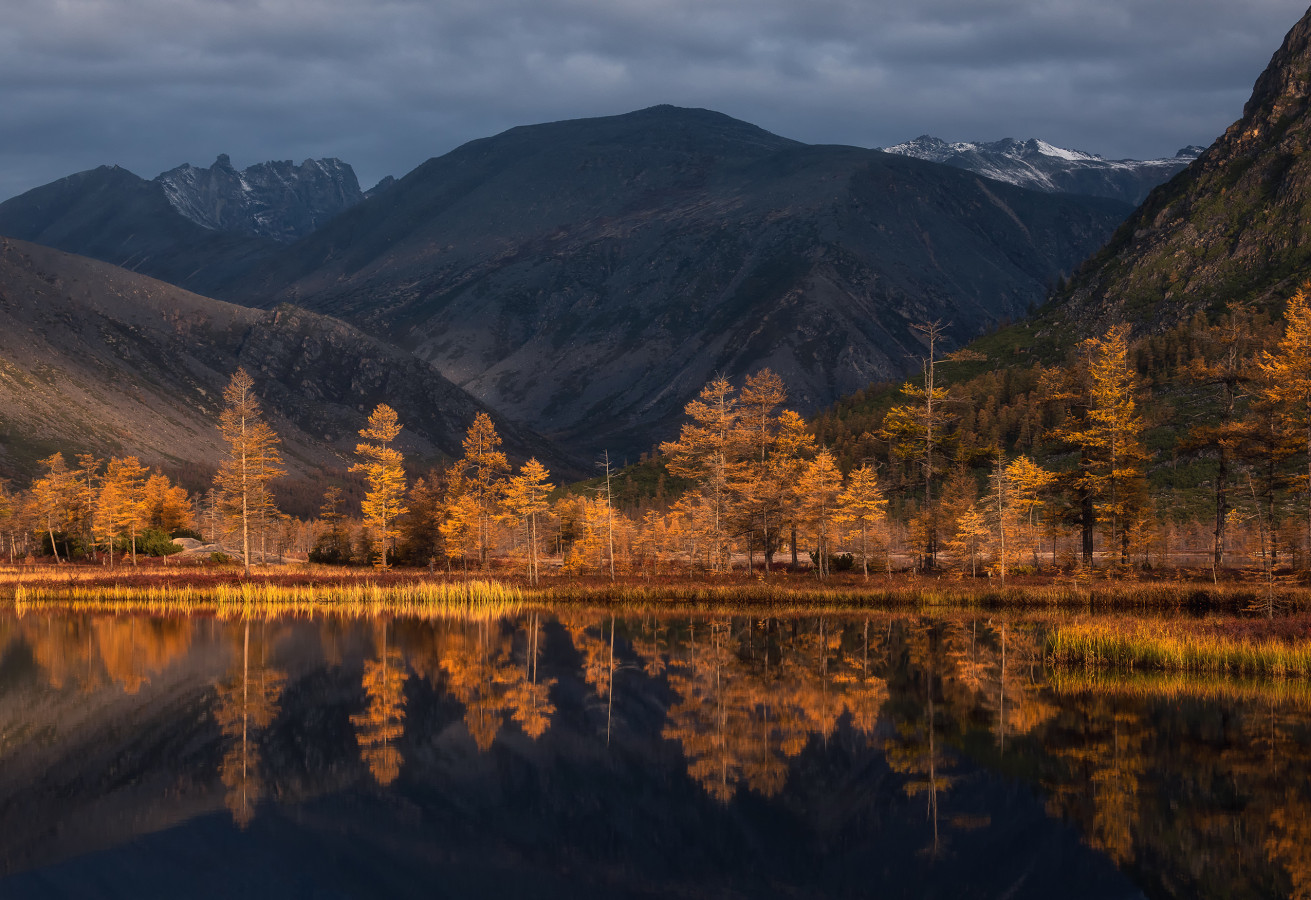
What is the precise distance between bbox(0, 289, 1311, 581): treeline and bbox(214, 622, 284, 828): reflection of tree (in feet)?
121

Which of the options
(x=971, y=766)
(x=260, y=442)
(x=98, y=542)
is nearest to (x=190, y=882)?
(x=971, y=766)

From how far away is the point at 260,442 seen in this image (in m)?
86.9

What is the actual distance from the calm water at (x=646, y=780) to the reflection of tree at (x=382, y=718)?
14cm

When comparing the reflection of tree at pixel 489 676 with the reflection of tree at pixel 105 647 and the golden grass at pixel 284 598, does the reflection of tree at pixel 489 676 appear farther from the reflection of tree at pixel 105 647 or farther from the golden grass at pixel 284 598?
the golden grass at pixel 284 598

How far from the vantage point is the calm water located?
63.1 feet

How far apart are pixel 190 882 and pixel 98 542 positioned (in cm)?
8995

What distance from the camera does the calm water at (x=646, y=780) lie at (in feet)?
63.1

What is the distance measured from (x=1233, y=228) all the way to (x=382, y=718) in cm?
18113

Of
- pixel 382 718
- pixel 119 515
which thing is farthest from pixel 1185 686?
pixel 119 515

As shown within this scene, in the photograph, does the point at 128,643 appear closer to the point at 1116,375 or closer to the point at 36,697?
the point at 36,697

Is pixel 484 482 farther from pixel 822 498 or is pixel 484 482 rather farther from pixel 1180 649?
pixel 1180 649

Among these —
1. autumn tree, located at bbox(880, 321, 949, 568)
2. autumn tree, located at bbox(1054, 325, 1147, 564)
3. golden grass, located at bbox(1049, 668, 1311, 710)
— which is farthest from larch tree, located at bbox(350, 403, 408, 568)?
golden grass, located at bbox(1049, 668, 1311, 710)

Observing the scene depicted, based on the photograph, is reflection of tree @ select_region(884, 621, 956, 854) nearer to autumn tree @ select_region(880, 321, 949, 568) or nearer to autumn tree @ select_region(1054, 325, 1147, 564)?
autumn tree @ select_region(1054, 325, 1147, 564)

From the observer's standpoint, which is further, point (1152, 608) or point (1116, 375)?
point (1116, 375)
